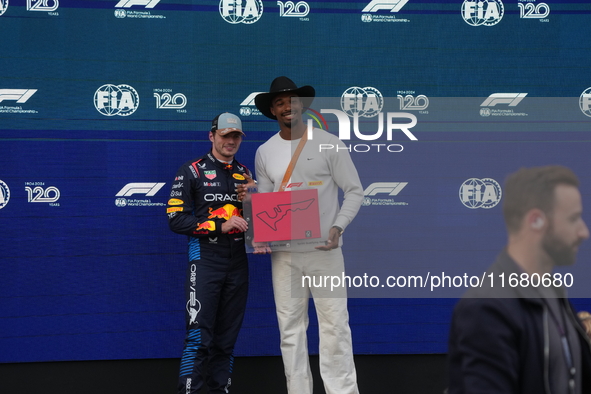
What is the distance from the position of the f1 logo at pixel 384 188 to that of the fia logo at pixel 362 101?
1.46ft

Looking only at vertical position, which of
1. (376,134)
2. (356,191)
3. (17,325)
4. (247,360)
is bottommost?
(247,360)

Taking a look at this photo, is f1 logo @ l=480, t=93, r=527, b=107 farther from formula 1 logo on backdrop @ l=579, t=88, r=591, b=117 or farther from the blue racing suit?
the blue racing suit

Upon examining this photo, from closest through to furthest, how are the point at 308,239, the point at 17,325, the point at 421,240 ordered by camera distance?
the point at 308,239 < the point at 17,325 < the point at 421,240

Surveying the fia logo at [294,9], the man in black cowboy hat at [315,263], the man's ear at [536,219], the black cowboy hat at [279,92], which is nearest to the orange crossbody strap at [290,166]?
the man in black cowboy hat at [315,263]

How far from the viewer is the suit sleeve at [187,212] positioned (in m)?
2.98

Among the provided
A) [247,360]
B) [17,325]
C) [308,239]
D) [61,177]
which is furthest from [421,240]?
[17,325]

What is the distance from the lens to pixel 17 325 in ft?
11.4

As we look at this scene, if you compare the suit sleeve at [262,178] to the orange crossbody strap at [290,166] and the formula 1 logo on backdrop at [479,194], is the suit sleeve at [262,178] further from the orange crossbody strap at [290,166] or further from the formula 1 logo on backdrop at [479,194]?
the formula 1 logo on backdrop at [479,194]

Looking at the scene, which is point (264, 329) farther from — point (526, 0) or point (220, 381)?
point (526, 0)

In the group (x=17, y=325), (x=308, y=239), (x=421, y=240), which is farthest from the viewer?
(x=421, y=240)

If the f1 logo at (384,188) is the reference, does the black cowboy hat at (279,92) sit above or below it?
above

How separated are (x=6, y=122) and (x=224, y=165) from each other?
4.73ft

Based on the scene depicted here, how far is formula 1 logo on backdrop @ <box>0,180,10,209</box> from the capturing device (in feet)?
11.4

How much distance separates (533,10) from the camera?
373cm
